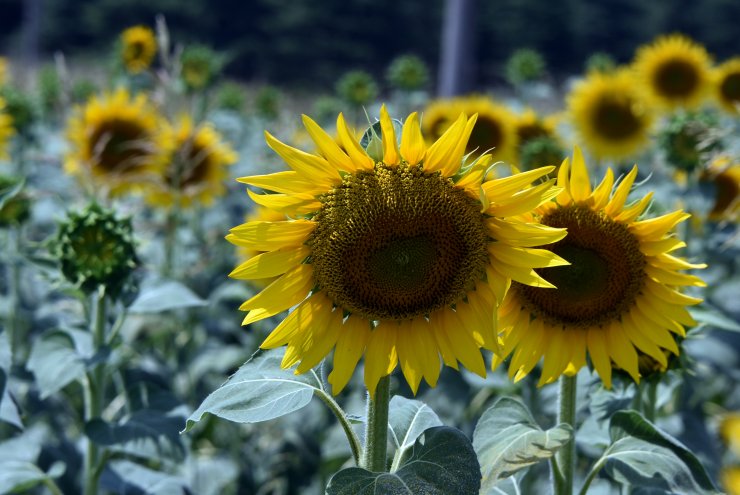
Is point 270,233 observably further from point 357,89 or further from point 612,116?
point 357,89

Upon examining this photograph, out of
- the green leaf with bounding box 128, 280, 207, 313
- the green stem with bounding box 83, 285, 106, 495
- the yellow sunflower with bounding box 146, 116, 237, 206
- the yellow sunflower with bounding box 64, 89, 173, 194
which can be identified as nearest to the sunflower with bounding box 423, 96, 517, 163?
the yellow sunflower with bounding box 146, 116, 237, 206

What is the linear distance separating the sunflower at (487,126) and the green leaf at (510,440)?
2498 mm

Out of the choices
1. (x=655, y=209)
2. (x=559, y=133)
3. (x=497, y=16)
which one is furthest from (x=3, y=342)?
(x=497, y=16)

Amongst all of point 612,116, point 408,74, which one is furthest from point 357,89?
point 612,116

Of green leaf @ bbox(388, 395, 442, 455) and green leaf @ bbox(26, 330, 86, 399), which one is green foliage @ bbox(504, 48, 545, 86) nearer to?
green leaf @ bbox(26, 330, 86, 399)

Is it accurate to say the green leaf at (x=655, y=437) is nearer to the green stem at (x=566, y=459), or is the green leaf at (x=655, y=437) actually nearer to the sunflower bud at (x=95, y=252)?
the green stem at (x=566, y=459)

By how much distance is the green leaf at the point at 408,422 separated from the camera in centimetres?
129

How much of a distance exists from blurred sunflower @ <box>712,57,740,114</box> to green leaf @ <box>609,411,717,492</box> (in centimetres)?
304

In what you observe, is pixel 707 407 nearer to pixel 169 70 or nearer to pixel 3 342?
pixel 169 70

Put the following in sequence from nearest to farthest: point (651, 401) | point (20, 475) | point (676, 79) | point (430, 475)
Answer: point (430, 475) → point (651, 401) → point (20, 475) → point (676, 79)

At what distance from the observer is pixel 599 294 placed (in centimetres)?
140

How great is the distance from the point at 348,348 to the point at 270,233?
188mm

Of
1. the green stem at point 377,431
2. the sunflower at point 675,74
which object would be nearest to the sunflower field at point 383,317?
the green stem at point 377,431

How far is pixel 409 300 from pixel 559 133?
298 cm
